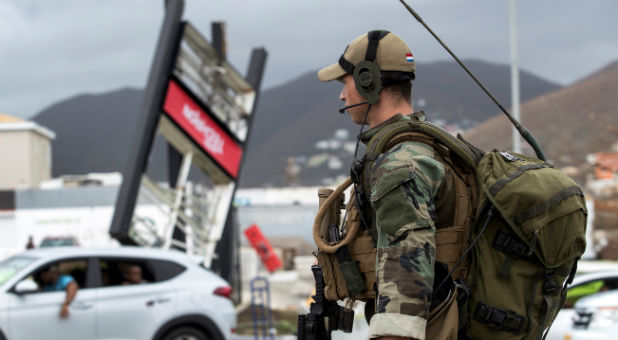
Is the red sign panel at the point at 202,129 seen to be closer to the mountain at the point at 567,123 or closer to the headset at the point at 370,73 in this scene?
the headset at the point at 370,73

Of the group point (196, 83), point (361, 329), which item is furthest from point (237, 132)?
point (361, 329)

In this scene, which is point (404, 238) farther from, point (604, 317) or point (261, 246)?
point (261, 246)

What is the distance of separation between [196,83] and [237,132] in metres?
1.72

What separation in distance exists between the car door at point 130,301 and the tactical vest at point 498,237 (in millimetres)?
6977

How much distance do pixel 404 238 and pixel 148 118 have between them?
1137 cm

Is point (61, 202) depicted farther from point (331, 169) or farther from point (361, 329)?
point (331, 169)

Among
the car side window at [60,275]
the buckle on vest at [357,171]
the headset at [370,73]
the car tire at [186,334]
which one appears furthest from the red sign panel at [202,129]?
the buckle on vest at [357,171]

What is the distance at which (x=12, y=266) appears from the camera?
8.81 m

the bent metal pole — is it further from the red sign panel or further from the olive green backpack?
the red sign panel

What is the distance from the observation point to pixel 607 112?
65.0 meters

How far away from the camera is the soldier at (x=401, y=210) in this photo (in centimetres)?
217

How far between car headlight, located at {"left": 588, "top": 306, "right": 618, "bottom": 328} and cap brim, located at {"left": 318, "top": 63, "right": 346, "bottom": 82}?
7.60 metres

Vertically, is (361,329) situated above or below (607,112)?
below

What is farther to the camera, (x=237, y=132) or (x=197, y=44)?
(x=237, y=132)
